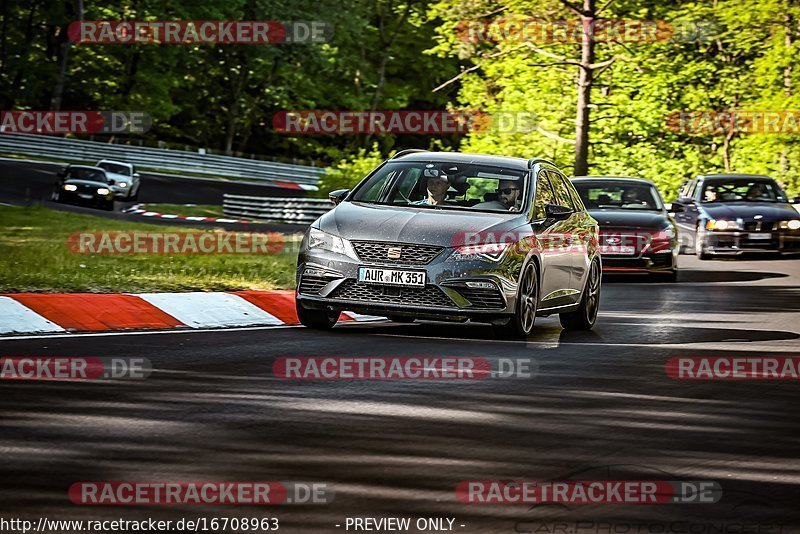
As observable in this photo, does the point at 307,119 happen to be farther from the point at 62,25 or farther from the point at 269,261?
the point at 269,261

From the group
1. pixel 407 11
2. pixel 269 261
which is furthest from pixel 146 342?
pixel 407 11

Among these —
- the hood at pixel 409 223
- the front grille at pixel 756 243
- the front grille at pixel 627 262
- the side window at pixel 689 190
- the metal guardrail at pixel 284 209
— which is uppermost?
the hood at pixel 409 223

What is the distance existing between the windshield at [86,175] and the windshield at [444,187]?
27.8 m

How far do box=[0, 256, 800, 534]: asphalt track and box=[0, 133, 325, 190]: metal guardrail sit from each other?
47.2 meters

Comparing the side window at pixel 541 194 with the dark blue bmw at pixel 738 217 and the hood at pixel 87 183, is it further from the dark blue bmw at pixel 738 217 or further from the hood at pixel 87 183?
the hood at pixel 87 183

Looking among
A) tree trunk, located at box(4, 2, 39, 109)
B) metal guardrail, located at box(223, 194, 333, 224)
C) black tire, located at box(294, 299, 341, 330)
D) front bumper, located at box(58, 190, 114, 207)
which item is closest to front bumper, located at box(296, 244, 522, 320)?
black tire, located at box(294, 299, 341, 330)

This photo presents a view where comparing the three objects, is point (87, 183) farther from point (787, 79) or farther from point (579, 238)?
point (579, 238)

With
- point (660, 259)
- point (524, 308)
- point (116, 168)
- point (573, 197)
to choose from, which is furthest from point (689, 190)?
point (116, 168)

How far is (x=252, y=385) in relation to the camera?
981 centimetres

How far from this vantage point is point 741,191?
30.5 meters

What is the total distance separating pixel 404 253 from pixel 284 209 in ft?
94.1

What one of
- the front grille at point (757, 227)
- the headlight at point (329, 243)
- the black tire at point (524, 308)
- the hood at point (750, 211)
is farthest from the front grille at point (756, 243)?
the headlight at point (329, 243)

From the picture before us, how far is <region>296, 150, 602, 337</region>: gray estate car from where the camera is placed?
1302 cm

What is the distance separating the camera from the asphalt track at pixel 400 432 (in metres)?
6.32
